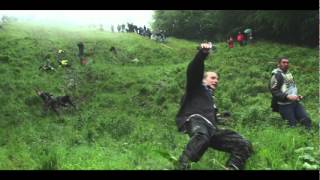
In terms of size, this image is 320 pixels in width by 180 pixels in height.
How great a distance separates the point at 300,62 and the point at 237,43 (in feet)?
37.6

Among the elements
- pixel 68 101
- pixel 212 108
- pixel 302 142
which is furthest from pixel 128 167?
pixel 68 101

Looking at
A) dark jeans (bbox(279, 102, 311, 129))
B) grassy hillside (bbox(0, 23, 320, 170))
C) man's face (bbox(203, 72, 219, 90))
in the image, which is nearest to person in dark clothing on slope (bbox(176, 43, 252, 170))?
man's face (bbox(203, 72, 219, 90))

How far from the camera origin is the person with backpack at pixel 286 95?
13781 millimetres

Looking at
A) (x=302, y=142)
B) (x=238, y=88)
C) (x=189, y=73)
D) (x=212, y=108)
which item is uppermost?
(x=189, y=73)

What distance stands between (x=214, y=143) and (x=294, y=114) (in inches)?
225

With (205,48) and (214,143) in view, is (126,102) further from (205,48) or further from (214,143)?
(205,48)

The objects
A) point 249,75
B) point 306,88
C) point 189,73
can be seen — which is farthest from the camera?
point 249,75

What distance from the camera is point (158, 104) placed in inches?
1002

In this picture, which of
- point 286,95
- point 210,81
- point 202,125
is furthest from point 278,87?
point 202,125

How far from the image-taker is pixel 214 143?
882 centimetres

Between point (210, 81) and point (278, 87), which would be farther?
point (278, 87)

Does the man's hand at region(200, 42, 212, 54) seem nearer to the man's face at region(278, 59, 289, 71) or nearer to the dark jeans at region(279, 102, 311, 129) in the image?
the man's face at region(278, 59, 289, 71)

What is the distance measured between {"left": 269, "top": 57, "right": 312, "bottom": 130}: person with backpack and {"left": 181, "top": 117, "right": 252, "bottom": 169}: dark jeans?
5.32 meters

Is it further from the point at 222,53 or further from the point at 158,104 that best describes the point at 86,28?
the point at 158,104
